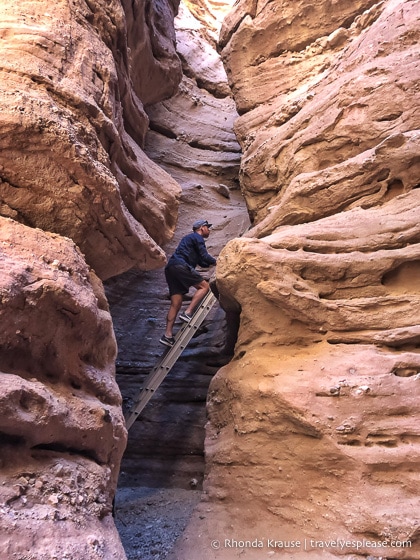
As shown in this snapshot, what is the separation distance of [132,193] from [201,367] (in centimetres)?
351

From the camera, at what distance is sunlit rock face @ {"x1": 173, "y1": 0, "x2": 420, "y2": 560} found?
11.5 feet

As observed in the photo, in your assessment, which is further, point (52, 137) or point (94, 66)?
point (94, 66)

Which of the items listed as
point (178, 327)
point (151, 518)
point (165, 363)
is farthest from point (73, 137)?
point (178, 327)

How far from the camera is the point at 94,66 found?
4148mm

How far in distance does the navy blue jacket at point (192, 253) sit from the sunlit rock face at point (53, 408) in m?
3.07

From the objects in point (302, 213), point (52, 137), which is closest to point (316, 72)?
point (302, 213)

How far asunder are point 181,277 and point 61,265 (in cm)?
353

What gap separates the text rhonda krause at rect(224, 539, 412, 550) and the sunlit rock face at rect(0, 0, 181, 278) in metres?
2.69

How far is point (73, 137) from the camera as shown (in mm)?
3369

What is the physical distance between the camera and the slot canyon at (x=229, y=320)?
110 inches

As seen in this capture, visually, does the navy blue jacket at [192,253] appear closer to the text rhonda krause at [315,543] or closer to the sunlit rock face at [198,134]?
the sunlit rock face at [198,134]

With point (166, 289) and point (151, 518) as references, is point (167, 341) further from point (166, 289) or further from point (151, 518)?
point (166, 289)

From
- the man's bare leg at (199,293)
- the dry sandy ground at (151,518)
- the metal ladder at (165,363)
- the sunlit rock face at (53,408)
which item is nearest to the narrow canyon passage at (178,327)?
the dry sandy ground at (151,518)

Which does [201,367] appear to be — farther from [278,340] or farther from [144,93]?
[144,93]
